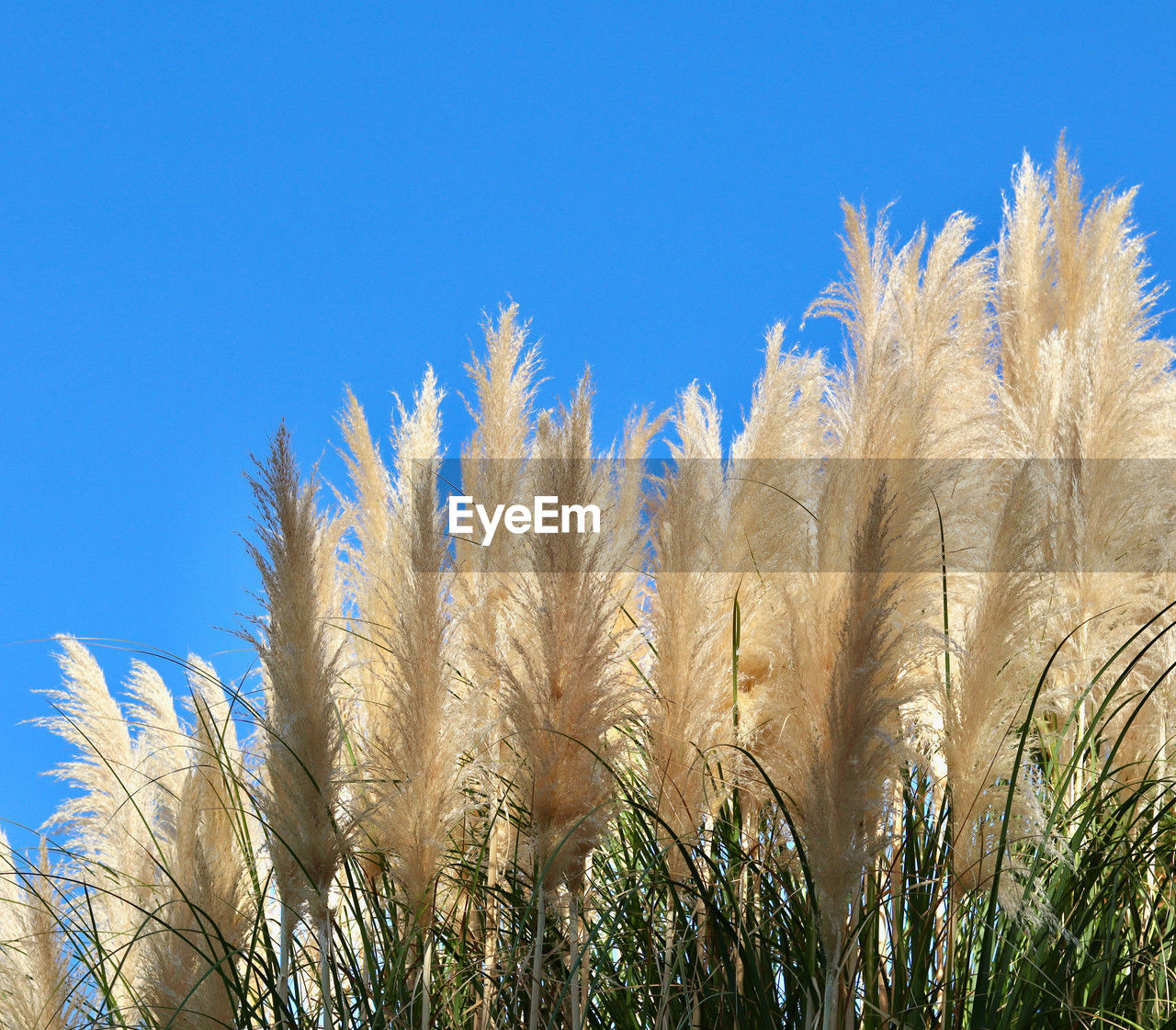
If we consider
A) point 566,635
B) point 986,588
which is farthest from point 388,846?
point 986,588

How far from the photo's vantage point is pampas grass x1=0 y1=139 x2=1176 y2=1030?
93.0 inches

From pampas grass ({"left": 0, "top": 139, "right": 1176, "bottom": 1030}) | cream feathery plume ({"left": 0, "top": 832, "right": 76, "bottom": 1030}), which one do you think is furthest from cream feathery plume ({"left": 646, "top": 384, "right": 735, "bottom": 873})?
cream feathery plume ({"left": 0, "top": 832, "right": 76, "bottom": 1030})

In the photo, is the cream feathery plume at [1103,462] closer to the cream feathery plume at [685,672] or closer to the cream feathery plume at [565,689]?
the cream feathery plume at [685,672]

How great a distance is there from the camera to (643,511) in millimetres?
3562

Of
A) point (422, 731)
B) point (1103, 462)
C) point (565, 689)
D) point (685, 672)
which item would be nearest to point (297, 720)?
point (422, 731)

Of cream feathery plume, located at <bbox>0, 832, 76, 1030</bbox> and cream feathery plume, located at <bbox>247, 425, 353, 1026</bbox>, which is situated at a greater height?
cream feathery plume, located at <bbox>247, 425, 353, 1026</bbox>

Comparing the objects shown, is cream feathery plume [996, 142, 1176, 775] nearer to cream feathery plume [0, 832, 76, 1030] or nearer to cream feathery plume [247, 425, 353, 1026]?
cream feathery plume [247, 425, 353, 1026]

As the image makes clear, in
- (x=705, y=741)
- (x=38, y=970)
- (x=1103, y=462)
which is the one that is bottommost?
(x=38, y=970)

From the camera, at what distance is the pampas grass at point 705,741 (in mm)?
2363

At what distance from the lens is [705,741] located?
2.54m

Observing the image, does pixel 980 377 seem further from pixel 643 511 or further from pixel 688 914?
pixel 688 914

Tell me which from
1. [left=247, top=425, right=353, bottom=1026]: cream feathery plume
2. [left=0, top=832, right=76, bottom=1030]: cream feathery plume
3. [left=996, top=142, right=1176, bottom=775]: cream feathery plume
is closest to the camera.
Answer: [left=247, top=425, right=353, bottom=1026]: cream feathery plume

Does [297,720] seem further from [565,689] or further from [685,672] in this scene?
[685,672]

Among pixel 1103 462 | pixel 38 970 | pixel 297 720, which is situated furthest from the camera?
pixel 1103 462
